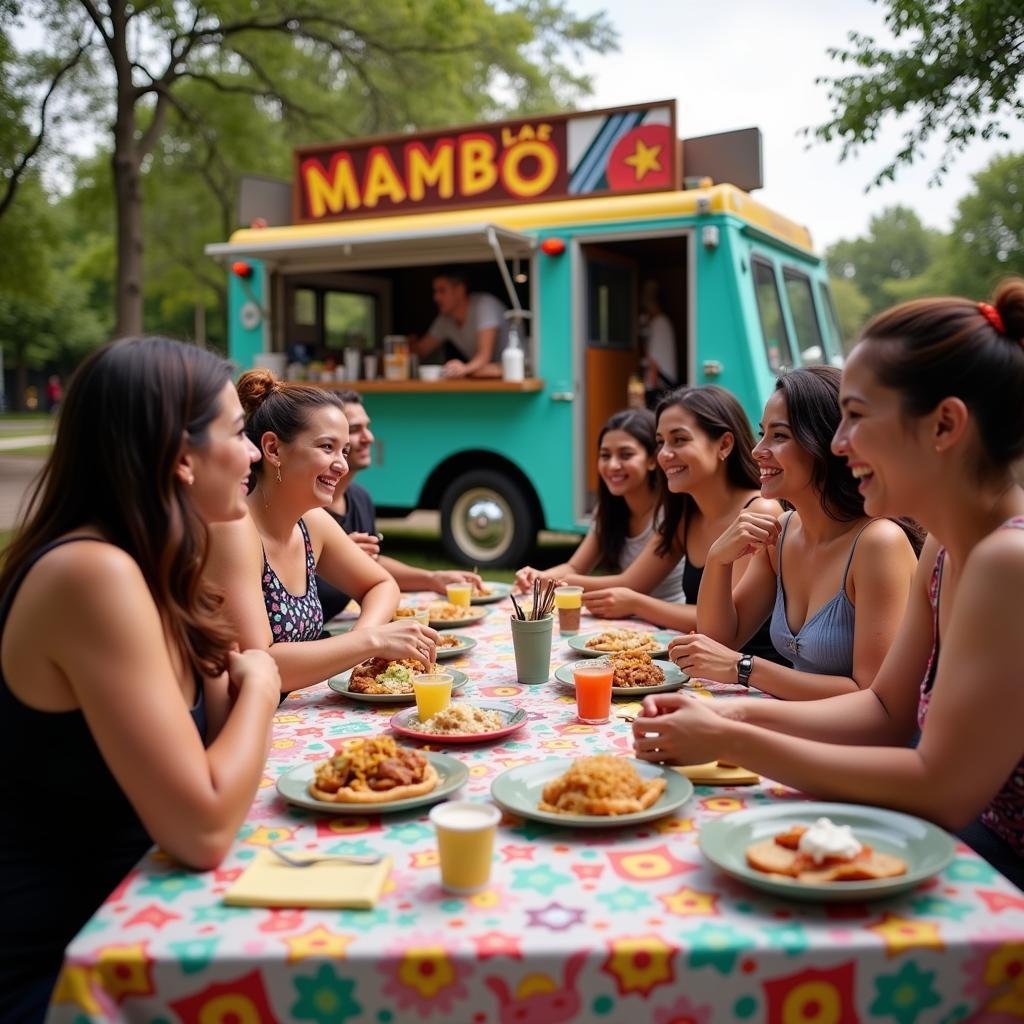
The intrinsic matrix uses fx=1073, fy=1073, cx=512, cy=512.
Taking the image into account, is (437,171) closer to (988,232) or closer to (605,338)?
(605,338)

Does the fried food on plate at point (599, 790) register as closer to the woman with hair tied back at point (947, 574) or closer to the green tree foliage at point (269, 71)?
the woman with hair tied back at point (947, 574)

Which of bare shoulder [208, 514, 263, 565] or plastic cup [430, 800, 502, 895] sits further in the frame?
bare shoulder [208, 514, 263, 565]

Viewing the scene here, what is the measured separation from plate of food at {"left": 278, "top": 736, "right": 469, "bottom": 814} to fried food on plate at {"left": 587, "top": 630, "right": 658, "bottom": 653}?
3.40 ft

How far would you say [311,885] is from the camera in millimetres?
1481

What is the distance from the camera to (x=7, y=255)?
17703mm

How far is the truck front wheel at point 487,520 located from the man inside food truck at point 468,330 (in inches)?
33.1

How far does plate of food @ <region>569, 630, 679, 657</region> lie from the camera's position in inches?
114

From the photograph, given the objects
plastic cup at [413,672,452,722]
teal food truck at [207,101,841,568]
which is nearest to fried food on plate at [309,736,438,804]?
plastic cup at [413,672,452,722]

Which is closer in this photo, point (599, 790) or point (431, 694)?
point (599, 790)

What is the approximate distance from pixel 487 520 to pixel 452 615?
519 cm

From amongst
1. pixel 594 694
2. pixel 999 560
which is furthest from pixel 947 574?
pixel 594 694

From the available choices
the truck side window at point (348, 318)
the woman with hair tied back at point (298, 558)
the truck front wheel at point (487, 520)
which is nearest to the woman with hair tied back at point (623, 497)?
the woman with hair tied back at point (298, 558)

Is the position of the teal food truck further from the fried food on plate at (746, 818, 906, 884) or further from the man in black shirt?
the fried food on plate at (746, 818, 906, 884)

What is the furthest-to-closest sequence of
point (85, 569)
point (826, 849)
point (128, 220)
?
point (128, 220), point (85, 569), point (826, 849)
